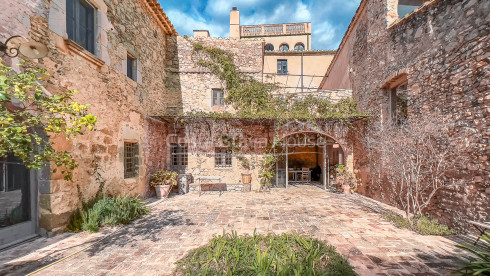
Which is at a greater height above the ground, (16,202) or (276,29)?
(276,29)

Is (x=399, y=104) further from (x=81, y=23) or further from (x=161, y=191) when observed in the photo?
(x=81, y=23)

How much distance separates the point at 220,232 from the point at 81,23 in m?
5.70

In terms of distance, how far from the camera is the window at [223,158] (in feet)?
28.1

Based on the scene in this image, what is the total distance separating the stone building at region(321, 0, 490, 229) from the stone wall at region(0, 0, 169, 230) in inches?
310

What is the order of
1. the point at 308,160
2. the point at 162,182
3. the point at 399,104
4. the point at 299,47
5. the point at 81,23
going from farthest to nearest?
the point at 299,47, the point at 308,160, the point at 162,182, the point at 399,104, the point at 81,23

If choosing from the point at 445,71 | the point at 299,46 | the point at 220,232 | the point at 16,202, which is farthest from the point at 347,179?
the point at 299,46

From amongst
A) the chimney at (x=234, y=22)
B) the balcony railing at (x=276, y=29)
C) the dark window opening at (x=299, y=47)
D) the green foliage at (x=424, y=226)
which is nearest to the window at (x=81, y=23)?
the green foliage at (x=424, y=226)

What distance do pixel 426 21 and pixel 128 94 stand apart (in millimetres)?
8149

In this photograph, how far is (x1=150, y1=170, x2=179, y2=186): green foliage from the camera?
23.6ft

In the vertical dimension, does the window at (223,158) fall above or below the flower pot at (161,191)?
above

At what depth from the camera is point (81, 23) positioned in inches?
180

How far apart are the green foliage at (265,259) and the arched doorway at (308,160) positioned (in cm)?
412

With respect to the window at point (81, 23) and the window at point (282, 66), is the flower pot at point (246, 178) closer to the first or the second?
the window at point (81, 23)

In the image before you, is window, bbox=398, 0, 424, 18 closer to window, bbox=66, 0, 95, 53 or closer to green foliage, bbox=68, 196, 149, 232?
window, bbox=66, 0, 95, 53
